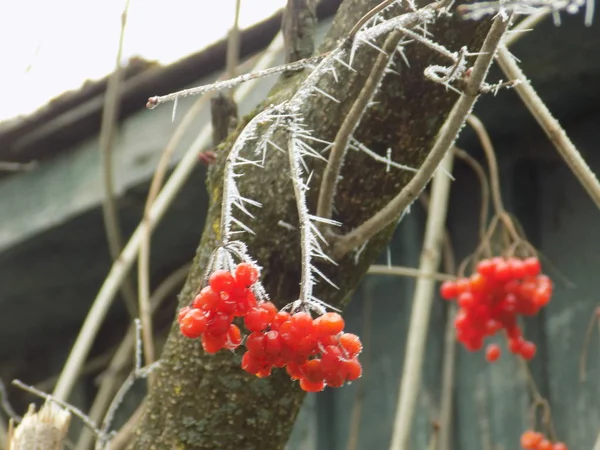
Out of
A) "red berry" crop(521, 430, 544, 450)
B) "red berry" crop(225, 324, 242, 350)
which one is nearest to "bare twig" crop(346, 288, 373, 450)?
"red berry" crop(521, 430, 544, 450)

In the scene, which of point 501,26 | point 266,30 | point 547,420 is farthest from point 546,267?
point 501,26

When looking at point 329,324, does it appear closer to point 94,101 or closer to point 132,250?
point 132,250

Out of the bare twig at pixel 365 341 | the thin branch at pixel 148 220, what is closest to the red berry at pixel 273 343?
the thin branch at pixel 148 220

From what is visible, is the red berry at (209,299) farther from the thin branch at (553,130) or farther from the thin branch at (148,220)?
the thin branch at (148,220)

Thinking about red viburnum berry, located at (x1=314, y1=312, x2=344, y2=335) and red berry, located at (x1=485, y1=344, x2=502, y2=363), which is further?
red berry, located at (x1=485, y1=344, x2=502, y2=363)

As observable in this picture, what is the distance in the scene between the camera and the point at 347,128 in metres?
0.70

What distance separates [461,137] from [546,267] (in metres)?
0.27

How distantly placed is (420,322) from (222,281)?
851mm

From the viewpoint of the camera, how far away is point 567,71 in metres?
1.39

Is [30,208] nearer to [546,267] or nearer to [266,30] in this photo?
[266,30]

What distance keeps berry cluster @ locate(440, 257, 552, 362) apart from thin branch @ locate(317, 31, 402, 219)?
2.02ft

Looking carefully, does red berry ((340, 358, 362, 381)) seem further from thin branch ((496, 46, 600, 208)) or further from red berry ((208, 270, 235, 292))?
thin branch ((496, 46, 600, 208))

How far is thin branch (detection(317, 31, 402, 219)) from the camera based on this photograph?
2.14ft

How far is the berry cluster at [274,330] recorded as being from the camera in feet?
1.84
